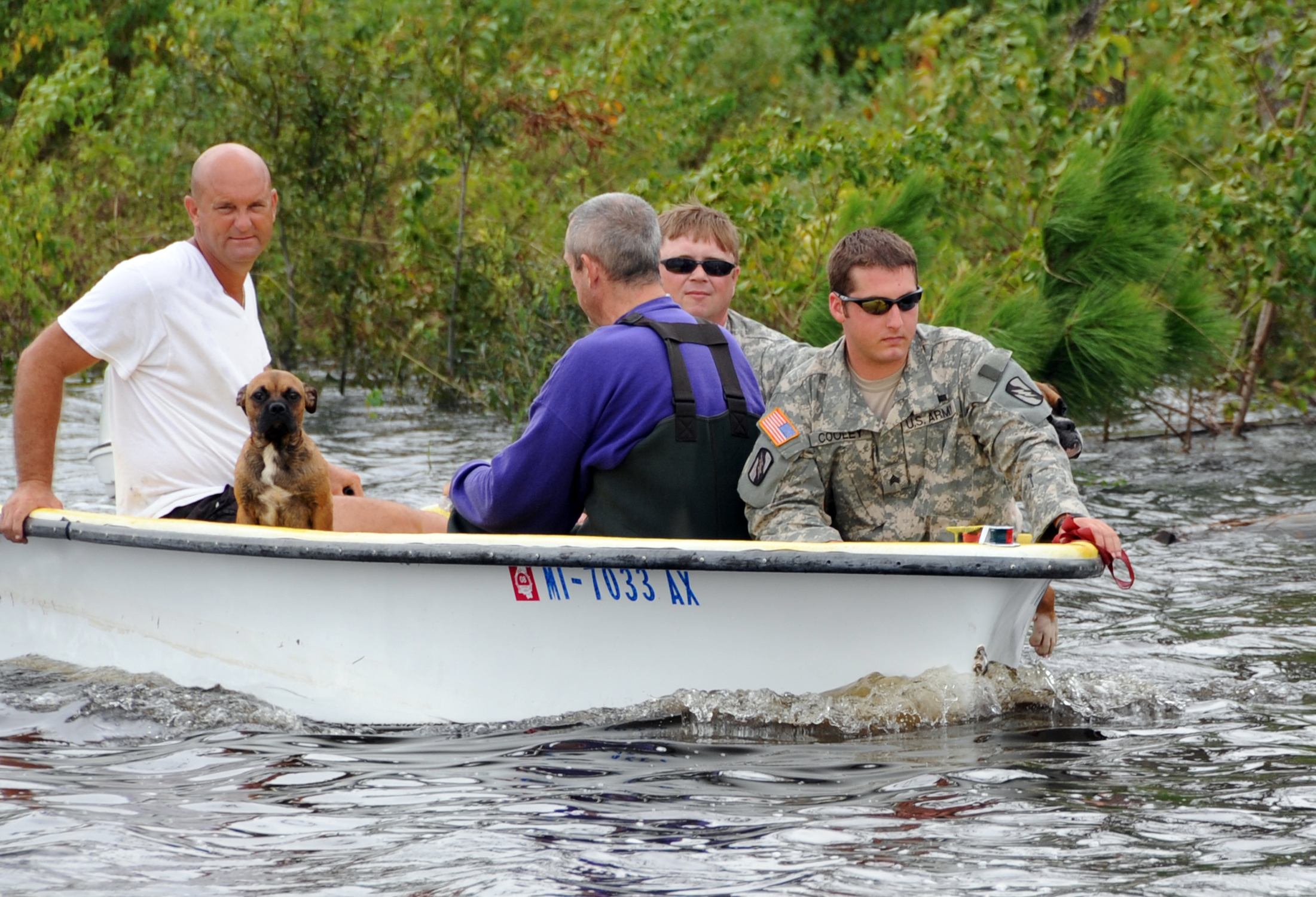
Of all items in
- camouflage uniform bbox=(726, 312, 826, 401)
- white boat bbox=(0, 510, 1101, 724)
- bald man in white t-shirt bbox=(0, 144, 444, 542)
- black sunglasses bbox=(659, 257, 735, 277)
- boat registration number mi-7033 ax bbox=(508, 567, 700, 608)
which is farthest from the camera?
camouflage uniform bbox=(726, 312, 826, 401)

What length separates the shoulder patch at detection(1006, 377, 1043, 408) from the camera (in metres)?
4.18

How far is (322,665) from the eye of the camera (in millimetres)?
4402

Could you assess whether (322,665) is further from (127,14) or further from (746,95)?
(746,95)

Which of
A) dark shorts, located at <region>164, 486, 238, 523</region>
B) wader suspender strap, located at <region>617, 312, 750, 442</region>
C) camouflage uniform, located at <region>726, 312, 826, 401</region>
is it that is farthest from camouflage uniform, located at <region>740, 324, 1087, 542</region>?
dark shorts, located at <region>164, 486, 238, 523</region>

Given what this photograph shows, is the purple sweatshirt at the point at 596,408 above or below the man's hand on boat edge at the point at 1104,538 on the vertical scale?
above

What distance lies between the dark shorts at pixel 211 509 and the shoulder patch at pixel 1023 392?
7.71ft

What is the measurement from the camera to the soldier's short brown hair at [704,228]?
552 centimetres

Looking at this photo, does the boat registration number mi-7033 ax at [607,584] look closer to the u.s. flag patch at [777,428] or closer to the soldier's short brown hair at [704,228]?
the u.s. flag patch at [777,428]

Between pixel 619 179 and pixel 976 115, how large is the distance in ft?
12.0

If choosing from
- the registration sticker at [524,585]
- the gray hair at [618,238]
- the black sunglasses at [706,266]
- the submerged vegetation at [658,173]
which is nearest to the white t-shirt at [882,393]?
the gray hair at [618,238]

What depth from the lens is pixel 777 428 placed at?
404 centimetres

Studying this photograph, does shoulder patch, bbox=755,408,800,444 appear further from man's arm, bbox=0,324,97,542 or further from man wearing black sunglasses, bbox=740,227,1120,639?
man's arm, bbox=0,324,97,542

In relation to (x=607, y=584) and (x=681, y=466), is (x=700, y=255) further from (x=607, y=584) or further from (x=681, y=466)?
(x=607, y=584)

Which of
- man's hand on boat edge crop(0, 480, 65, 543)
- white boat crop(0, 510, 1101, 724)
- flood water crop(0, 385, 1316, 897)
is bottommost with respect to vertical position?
flood water crop(0, 385, 1316, 897)
